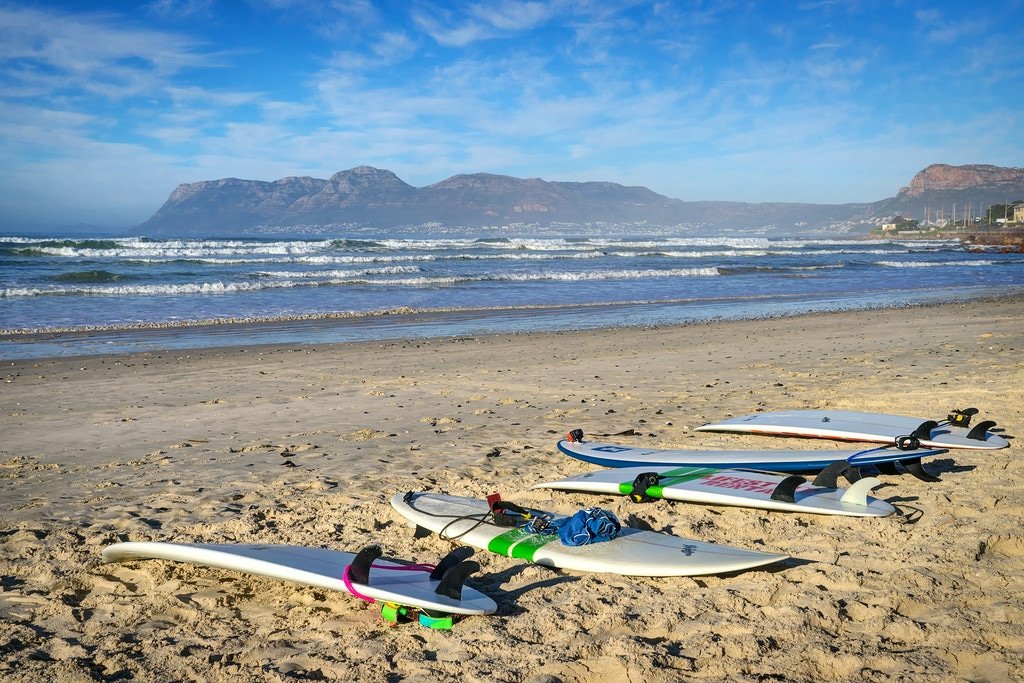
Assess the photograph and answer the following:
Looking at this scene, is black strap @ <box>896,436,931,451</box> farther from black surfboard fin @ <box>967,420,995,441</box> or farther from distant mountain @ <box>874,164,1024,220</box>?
distant mountain @ <box>874,164,1024,220</box>

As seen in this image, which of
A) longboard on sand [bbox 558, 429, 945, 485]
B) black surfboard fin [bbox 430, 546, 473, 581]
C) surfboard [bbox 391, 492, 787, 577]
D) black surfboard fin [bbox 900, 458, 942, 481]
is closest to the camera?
black surfboard fin [bbox 430, 546, 473, 581]

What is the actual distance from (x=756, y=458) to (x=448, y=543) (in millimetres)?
2338

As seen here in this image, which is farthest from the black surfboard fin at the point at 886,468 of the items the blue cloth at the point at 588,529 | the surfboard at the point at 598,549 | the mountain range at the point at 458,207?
→ the mountain range at the point at 458,207

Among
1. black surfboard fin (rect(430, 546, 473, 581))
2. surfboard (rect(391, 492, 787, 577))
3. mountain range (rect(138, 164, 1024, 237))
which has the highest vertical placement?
mountain range (rect(138, 164, 1024, 237))

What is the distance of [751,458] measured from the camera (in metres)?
5.03

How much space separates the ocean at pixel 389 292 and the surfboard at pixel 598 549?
8.68 meters

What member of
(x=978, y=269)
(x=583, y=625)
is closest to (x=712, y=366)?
(x=583, y=625)

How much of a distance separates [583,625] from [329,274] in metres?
23.5

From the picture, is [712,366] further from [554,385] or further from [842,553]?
[842,553]

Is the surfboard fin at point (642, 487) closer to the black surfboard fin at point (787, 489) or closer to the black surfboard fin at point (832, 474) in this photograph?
the black surfboard fin at point (787, 489)

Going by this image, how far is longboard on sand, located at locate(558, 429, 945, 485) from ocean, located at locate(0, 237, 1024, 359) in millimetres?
7865

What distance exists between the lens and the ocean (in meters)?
13.5

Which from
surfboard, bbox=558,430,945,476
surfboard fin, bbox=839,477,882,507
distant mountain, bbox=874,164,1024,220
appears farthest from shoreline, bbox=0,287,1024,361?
distant mountain, bbox=874,164,1024,220

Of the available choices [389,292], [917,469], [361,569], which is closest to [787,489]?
[917,469]
